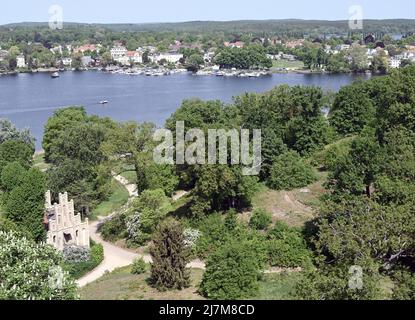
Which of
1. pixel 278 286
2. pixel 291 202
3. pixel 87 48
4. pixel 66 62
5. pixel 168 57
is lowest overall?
pixel 278 286

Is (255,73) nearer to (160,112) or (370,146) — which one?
(160,112)

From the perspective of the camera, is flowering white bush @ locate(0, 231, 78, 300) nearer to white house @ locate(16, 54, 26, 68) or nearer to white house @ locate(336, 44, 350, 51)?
white house @ locate(16, 54, 26, 68)

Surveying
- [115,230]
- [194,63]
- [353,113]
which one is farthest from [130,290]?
[194,63]

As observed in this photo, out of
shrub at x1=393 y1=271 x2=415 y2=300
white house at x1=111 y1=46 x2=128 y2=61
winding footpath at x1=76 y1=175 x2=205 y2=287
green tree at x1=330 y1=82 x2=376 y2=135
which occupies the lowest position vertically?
winding footpath at x1=76 y1=175 x2=205 y2=287

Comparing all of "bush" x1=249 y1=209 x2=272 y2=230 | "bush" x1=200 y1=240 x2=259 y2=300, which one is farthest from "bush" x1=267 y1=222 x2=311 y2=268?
"bush" x1=200 y1=240 x2=259 y2=300

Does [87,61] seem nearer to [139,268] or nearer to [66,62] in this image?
[66,62]

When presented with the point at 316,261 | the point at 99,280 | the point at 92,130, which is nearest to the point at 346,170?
the point at 316,261

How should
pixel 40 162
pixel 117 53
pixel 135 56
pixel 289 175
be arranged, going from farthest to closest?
pixel 117 53 < pixel 135 56 < pixel 40 162 < pixel 289 175

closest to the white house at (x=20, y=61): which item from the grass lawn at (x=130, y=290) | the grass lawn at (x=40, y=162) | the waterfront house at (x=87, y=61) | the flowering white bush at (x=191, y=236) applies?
the waterfront house at (x=87, y=61)
